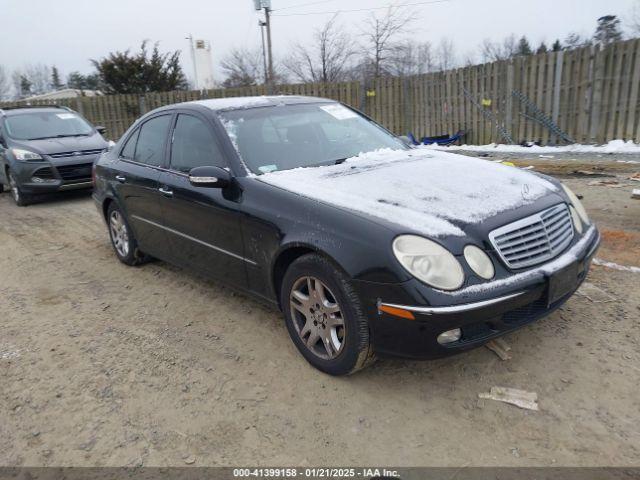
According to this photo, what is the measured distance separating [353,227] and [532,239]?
3.32 ft

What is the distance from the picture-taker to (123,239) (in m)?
5.35

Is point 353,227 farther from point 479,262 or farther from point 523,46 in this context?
point 523,46

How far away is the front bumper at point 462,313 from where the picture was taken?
253 centimetres

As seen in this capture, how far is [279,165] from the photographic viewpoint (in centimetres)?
368

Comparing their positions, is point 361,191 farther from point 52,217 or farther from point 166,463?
point 52,217

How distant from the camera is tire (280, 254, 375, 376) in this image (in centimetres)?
278

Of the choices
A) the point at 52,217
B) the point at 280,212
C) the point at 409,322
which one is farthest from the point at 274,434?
the point at 52,217

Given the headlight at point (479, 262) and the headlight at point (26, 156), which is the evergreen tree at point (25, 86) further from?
the headlight at point (479, 262)

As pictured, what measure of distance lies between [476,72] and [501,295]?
37.8 feet

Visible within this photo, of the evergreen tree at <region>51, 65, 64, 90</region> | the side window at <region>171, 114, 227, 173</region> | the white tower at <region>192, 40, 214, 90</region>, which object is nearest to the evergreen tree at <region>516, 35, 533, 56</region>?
the white tower at <region>192, 40, 214, 90</region>

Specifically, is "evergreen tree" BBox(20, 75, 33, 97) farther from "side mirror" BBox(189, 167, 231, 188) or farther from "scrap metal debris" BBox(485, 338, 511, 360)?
"scrap metal debris" BBox(485, 338, 511, 360)

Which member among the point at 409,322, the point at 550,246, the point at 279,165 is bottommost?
the point at 409,322

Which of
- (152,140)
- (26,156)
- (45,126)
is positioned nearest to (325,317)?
(152,140)

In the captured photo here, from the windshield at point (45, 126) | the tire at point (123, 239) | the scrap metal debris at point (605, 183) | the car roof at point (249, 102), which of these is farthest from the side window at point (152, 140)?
the scrap metal debris at point (605, 183)
